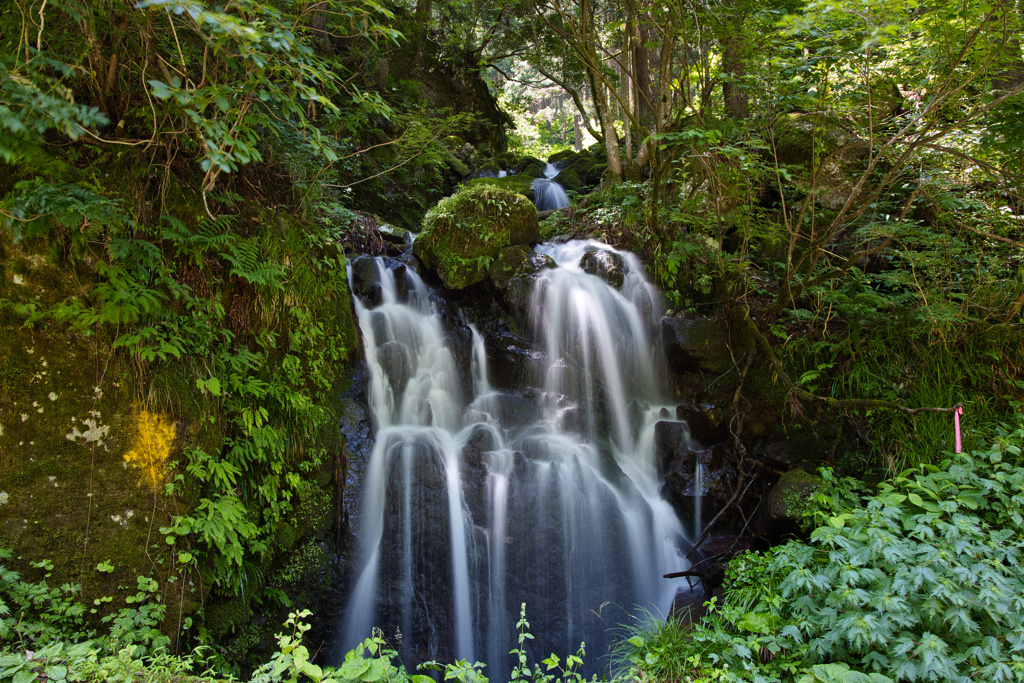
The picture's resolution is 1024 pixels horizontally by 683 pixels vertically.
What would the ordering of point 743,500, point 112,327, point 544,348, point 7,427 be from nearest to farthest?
point 7,427, point 112,327, point 743,500, point 544,348

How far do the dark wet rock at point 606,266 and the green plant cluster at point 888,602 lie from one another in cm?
382

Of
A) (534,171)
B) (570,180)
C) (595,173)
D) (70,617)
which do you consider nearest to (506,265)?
(70,617)

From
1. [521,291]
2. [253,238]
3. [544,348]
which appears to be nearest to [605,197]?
[521,291]

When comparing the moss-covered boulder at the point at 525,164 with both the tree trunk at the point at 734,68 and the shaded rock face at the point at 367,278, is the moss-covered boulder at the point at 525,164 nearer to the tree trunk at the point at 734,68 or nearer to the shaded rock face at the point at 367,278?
the tree trunk at the point at 734,68

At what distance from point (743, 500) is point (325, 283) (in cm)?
489

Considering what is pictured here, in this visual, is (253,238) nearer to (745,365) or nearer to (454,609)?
(454,609)

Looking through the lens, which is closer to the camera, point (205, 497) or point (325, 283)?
point (205, 497)

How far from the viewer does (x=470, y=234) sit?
675 centimetres

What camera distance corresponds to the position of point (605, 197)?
28.4 ft

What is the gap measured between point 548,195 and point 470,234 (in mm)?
4431

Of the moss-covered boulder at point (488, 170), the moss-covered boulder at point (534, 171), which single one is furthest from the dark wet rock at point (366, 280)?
the moss-covered boulder at point (534, 171)

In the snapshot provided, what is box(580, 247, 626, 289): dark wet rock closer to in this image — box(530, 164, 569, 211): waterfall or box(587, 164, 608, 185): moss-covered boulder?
box(530, 164, 569, 211): waterfall

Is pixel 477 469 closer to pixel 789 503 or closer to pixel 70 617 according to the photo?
pixel 789 503

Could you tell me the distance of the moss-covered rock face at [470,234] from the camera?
6.64 m
